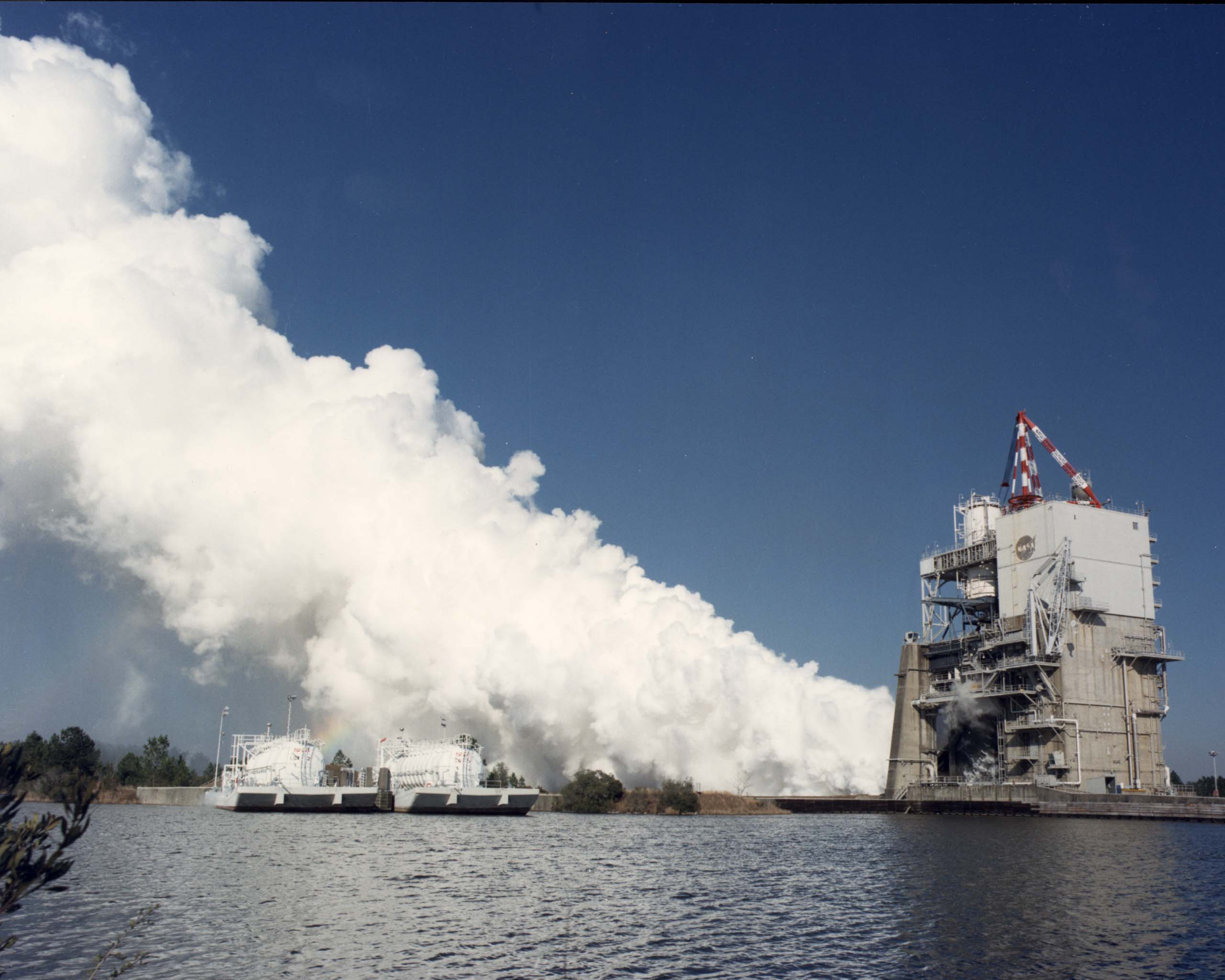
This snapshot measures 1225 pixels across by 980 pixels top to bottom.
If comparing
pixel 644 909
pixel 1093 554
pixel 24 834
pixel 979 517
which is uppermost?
pixel 979 517

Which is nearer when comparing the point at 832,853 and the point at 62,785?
the point at 62,785

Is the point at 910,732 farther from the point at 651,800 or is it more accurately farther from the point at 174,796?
the point at 174,796

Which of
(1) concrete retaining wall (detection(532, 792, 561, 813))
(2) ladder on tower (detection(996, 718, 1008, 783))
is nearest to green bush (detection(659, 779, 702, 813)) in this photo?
(1) concrete retaining wall (detection(532, 792, 561, 813))

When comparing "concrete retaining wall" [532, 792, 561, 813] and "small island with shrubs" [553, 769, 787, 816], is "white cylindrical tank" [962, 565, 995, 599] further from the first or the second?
"concrete retaining wall" [532, 792, 561, 813]

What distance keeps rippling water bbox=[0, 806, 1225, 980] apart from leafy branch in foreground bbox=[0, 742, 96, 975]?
51.7ft

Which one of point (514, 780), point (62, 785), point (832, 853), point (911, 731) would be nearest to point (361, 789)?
point (514, 780)

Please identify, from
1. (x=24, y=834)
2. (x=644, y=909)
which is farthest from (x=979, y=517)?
(x=24, y=834)

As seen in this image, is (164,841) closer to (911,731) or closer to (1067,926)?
(1067,926)

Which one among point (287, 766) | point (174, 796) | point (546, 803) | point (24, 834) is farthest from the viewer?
point (174, 796)

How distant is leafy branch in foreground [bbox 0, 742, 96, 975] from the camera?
16172 millimetres

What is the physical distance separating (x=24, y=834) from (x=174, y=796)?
199083mm

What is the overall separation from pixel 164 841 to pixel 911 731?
100 metres

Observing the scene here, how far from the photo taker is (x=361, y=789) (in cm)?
14812

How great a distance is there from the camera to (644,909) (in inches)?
1773
